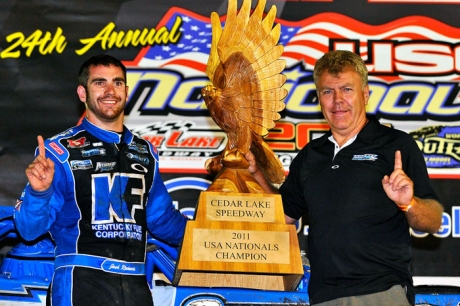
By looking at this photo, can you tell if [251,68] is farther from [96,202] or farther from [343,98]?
[96,202]

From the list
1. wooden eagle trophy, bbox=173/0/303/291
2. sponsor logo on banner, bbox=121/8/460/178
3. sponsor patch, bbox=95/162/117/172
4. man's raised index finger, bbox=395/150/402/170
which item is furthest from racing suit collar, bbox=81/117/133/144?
sponsor logo on banner, bbox=121/8/460/178

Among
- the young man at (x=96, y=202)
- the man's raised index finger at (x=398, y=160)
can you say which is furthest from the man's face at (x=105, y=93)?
the man's raised index finger at (x=398, y=160)

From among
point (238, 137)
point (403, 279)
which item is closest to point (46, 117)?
point (238, 137)

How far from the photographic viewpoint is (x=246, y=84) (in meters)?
3.32

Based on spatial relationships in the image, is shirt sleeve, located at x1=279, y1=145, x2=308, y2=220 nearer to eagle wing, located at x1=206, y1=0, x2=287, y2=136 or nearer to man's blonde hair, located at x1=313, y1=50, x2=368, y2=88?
eagle wing, located at x1=206, y1=0, x2=287, y2=136

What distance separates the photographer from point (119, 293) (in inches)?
120

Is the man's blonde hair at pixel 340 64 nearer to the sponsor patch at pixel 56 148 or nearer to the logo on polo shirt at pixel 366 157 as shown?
the logo on polo shirt at pixel 366 157

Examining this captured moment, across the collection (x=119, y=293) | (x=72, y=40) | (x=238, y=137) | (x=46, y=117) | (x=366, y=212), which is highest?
(x=72, y=40)

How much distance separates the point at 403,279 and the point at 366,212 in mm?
276

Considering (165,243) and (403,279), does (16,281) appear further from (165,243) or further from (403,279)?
(403,279)

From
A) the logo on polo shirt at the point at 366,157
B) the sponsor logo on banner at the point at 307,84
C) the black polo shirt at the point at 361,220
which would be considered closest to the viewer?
the black polo shirt at the point at 361,220

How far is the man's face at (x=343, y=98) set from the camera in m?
3.05

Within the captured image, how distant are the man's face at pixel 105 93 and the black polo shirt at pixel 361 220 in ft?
2.72

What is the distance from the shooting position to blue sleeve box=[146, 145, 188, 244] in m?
3.31
